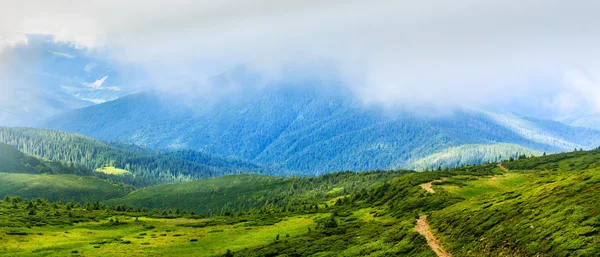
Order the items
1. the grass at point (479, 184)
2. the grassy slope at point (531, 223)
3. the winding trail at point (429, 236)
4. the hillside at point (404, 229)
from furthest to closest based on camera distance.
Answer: the grass at point (479, 184) < the winding trail at point (429, 236) < the hillside at point (404, 229) < the grassy slope at point (531, 223)

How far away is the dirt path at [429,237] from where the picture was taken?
76425 millimetres

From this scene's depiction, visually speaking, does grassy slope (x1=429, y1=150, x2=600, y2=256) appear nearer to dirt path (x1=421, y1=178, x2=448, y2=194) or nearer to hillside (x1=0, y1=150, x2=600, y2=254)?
hillside (x1=0, y1=150, x2=600, y2=254)

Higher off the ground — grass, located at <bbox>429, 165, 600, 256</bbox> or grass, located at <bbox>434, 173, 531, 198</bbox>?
grass, located at <bbox>434, 173, 531, 198</bbox>

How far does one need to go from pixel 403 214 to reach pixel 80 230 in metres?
111

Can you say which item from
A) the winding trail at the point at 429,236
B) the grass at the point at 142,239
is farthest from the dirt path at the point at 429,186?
the winding trail at the point at 429,236

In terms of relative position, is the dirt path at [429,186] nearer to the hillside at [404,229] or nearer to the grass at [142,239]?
the hillside at [404,229]

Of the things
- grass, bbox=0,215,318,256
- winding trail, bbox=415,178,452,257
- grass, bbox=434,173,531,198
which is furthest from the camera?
grass, bbox=434,173,531,198

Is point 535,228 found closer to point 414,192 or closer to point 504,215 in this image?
point 504,215

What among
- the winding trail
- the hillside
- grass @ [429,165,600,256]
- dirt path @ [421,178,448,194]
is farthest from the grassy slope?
dirt path @ [421,178,448,194]

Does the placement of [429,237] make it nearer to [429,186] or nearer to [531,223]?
[531,223]

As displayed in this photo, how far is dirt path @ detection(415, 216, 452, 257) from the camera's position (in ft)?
251

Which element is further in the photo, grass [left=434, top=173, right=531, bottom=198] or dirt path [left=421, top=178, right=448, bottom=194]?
dirt path [left=421, top=178, right=448, bottom=194]

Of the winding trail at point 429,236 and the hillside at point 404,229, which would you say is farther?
the winding trail at point 429,236

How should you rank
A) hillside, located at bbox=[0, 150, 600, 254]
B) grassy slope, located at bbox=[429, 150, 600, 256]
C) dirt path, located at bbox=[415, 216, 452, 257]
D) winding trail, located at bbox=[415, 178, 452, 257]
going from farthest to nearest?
winding trail, located at bbox=[415, 178, 452, 257], dirt path, located at bbox=[415, 216, 452, 257], hillside, located at bbox=[0, 150, 600, 254], grassy slope, located at bbox=[429, 150, 600, 256]
